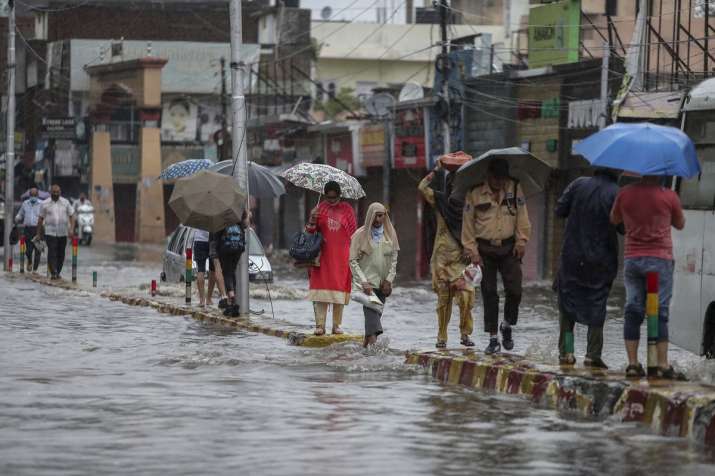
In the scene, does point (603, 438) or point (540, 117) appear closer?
point (603, 438)

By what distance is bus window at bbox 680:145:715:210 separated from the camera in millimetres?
14211

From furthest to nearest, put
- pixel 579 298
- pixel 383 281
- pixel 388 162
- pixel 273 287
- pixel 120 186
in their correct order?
pixel 120 186 < pixel 388 162 < pixel 273 287 < pixel 383 281 < pixel 579 298

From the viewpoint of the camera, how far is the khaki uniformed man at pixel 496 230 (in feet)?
46.7

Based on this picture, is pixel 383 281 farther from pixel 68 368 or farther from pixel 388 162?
pixel 388 162

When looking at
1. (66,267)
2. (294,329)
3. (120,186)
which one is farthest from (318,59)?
(294,329)

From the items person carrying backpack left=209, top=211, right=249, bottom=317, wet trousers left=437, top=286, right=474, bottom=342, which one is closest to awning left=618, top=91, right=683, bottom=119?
person carrying backpack left=209, top=211, right=249, bottom=317

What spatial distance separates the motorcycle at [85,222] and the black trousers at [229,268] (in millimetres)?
36397

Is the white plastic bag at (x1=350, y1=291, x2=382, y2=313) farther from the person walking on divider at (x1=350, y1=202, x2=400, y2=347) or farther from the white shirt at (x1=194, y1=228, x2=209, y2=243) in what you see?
the white shirt at (x1=194, y1=228, x2=209, y2=243)

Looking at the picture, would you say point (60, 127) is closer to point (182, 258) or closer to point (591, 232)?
point (182, 258)

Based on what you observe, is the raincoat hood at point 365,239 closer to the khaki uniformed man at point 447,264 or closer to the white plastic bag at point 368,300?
the white plastic bag at point 368,300

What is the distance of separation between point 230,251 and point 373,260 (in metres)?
5.41

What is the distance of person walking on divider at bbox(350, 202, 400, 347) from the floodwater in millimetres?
592

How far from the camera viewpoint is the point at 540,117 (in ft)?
123

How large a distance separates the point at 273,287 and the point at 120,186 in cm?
4171
